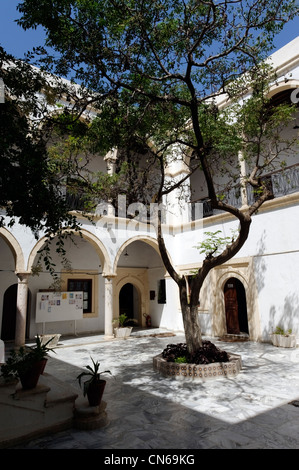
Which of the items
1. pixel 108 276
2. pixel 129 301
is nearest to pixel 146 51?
pixel 108 276

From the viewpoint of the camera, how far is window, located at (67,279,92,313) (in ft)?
40.0

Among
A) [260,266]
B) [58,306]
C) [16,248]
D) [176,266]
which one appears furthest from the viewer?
[176,266]

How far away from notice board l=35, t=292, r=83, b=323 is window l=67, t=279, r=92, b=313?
906 mm

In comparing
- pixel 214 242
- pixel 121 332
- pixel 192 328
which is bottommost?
pixel 121 332

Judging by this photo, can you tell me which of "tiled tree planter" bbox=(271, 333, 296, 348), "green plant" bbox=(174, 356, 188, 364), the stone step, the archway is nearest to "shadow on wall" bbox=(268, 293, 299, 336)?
"tiled tree planter" bbox=(271, 333, 296, 348)

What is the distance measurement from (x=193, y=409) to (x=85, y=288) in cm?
908

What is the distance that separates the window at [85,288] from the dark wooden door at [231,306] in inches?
216

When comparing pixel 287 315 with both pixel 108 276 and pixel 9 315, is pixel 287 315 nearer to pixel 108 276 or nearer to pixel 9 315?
pixel 108 276

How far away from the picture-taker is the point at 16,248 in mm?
8781

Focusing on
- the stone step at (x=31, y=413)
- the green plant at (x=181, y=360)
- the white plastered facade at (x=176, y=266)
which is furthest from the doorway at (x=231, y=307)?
the stone step at (x=31, y=413)

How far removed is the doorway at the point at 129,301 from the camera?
572 inches

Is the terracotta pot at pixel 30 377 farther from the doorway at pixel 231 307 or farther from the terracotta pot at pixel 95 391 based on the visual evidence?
the doorway at pixel 231 307

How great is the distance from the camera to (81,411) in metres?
3.58
